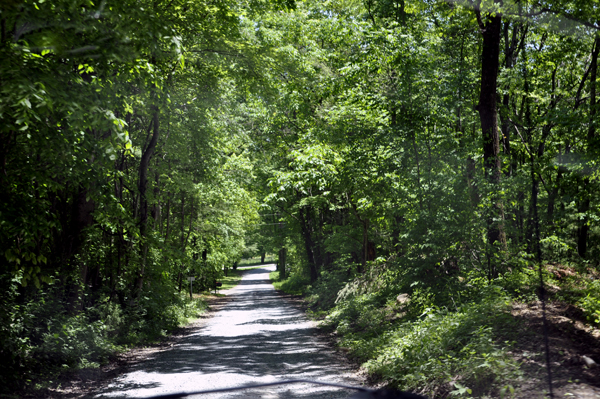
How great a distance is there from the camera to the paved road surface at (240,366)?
7637mm

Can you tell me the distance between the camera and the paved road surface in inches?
301

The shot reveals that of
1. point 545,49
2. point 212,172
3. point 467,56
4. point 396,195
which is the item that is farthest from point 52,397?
point 545,49

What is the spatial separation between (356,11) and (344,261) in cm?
1124

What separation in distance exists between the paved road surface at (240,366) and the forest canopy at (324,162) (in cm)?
97

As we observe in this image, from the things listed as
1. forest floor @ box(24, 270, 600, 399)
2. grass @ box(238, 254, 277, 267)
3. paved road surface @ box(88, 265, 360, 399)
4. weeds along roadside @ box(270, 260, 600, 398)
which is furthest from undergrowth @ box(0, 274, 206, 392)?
grass @ box(238, 254, 277, 267)

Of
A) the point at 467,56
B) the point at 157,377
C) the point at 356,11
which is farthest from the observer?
the point at 356,11

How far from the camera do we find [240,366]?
371 inches

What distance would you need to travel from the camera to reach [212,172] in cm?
Answer: 1744

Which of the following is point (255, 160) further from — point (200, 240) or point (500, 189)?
point (500, 189)

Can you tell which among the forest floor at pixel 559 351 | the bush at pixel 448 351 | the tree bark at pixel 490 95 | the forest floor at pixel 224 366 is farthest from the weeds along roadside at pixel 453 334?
the tree bark at pixel 490 95

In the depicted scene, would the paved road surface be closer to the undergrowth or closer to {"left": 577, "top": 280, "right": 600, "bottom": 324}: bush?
the undergrowth

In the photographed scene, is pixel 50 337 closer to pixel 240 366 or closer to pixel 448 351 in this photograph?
pixel 240 366

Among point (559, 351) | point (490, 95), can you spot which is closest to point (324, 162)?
point (490, 95)

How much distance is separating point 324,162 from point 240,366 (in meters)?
7.86
